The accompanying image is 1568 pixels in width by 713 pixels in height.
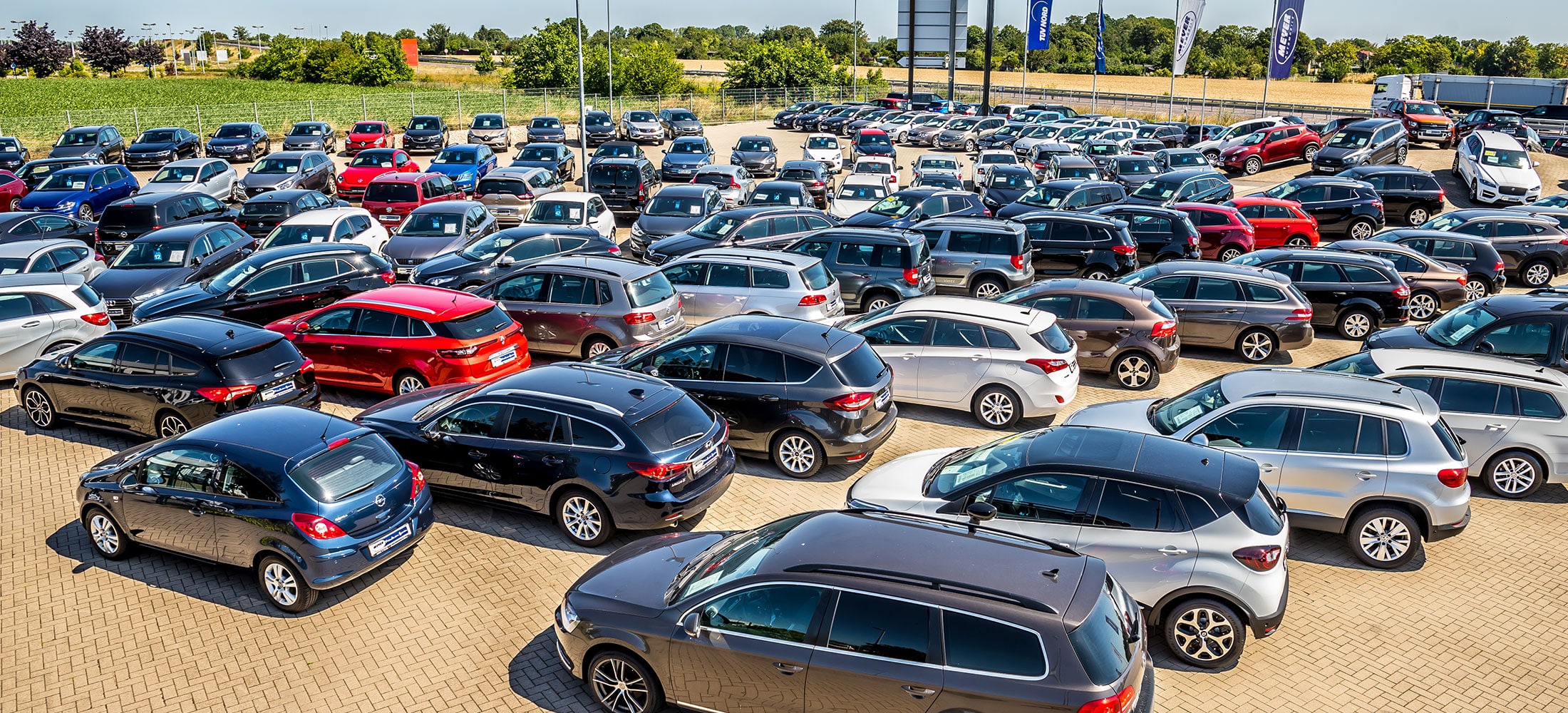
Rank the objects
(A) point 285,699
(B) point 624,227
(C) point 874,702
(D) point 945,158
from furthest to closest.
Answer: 1. (D) point 945,158
2. (B) point 624,227
3. (A) point 285,699
4. (C) point 874,702

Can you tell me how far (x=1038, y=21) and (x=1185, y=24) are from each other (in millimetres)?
10808

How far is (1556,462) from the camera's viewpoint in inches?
421

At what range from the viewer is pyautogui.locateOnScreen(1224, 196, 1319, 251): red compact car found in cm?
2198

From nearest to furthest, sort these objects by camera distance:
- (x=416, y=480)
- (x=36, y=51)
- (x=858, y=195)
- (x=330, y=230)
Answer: (x=416, y=480) → (x=330, y=230) → (x=858, y=195) → (x=36, y=51)

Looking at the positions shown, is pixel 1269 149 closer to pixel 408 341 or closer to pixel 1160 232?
pixel 1160 232

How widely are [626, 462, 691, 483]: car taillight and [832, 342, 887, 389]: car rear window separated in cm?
251

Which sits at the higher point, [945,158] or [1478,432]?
[945,158]

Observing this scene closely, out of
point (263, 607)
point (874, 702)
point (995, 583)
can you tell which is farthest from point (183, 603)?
point (995, 583)

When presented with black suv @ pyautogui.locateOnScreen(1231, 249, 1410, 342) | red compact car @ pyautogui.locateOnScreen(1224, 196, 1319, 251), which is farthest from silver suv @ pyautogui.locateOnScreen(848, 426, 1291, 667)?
red compact car @ pyautogui.locateOnScreen(1224, 196, 1319, 251)

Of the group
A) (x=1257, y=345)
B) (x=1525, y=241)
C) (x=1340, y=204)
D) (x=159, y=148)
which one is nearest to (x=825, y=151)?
(x=1340, y=204)

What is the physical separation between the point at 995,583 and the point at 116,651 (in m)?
6.62

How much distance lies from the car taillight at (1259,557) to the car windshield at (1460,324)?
25.5ft

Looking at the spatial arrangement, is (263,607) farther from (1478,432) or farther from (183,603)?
(1478,432)

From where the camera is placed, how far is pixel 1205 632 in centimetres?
757
